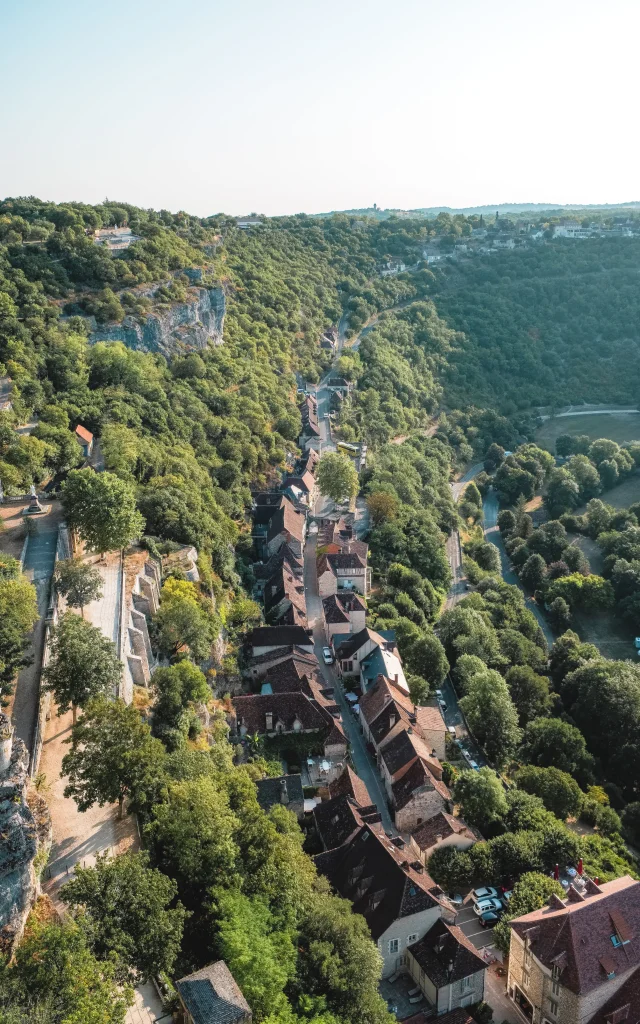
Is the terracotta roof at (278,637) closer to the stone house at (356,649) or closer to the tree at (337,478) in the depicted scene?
the stone house at (356,649)

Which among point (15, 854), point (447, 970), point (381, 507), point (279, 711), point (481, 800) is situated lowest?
point (447, 970)

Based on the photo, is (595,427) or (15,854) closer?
(15,854)

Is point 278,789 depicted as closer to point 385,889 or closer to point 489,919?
point 385,889

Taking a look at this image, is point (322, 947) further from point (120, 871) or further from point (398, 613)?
point (398, 613)

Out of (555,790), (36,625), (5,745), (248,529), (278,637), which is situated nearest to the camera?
(5,745)

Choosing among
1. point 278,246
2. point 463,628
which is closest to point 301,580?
point 463,628

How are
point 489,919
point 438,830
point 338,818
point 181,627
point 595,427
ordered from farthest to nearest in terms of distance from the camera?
point 595,427 → point 181,627 → point 438,830 → point 338,818 → point 489,919

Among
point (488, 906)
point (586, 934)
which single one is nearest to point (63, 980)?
point (586, 934)
